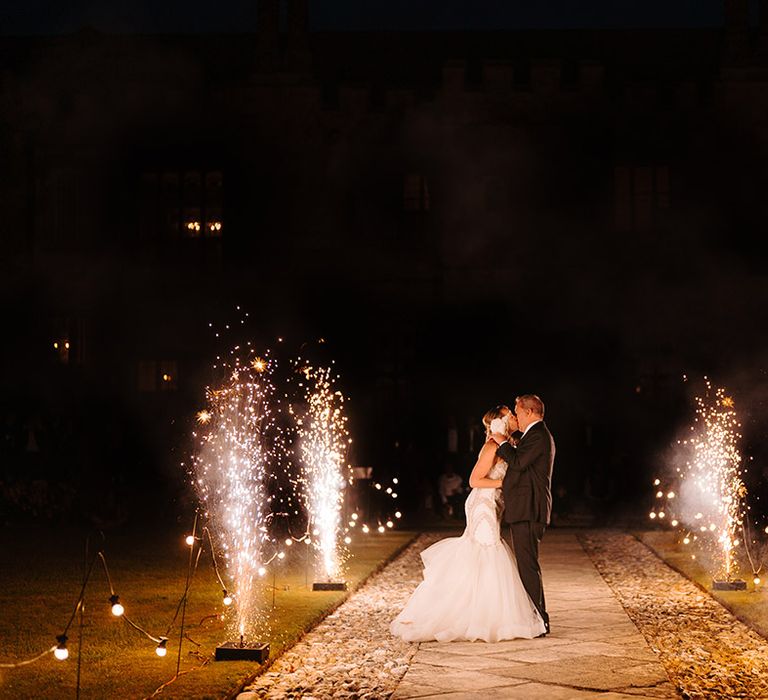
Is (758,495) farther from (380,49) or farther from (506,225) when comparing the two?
(380,49)

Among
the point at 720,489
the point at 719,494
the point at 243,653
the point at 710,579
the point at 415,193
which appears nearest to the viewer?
the point at 243,653

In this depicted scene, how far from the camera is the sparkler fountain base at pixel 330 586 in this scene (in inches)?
406

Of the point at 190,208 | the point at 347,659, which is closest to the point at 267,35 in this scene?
the point at 190,208

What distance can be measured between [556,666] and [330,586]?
3.66 m

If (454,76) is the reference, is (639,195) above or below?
below

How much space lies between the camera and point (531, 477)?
8.24 m

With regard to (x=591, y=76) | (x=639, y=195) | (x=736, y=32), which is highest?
(x=736, y=32)

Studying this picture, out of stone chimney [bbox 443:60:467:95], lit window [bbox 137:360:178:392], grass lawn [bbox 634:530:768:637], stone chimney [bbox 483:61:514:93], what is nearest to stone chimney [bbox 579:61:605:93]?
stone chimney [bbox 483:61:514:93]

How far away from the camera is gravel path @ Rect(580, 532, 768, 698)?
666cm

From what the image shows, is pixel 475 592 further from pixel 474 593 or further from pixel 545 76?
pixel 545 76

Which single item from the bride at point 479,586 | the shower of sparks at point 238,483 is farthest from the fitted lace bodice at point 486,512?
the shower of sparks at point 238,483

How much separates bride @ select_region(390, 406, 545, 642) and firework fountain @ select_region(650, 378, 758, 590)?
2819mm

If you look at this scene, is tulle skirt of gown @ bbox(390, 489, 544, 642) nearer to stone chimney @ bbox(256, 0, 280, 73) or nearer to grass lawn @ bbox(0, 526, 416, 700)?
grass lawn @ bbox(0, 526, 416, 700)

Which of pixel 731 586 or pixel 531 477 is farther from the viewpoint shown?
pixel 731 586
